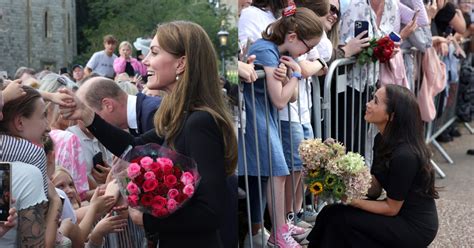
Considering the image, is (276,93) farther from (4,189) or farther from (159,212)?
(4,189)

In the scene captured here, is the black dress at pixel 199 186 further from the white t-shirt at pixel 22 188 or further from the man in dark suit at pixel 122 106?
the white t-shirt at pixel 22 188

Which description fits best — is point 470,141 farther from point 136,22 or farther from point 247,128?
point 136,22

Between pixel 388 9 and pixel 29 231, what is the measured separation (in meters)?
4.89

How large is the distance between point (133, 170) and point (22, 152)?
397 mm

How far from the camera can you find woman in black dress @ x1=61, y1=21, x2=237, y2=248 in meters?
2.48

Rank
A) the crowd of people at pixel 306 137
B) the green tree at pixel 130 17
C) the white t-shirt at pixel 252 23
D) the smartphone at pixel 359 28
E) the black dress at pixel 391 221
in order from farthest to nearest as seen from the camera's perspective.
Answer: the smartphone at pixel 359 28, the black dress at pixel 391 221, the crowd of people at pixel 306 137, the white t-shirt at pixel 252 23, the green tree at pixel 130 17

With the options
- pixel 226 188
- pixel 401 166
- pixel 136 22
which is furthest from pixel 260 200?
pixel 136 22

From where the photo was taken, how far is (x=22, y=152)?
216 centimetres

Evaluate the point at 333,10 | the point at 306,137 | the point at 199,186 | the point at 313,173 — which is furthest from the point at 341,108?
the point at 199,186

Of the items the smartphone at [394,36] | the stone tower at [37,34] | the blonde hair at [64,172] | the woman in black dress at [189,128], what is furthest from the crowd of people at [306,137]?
the stone tower at [37,34]

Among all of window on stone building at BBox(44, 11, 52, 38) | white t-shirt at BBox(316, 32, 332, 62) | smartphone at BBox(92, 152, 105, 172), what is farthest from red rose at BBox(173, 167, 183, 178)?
white t-shirt at BBox(316, 32, 332, 62)

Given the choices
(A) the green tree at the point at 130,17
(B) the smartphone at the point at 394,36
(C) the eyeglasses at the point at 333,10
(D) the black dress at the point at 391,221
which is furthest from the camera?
(B) the smartphone at the point at 394,36

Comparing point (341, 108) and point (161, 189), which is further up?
point (161, 189)

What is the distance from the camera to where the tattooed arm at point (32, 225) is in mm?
2158
